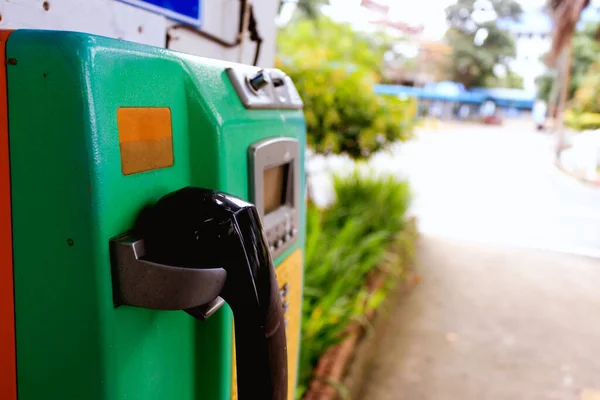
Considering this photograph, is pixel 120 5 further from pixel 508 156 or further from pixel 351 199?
pixel 508 156

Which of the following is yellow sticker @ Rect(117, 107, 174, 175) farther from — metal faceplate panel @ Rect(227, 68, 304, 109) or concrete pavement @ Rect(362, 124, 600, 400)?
concrete pavement @ Rect(362, 124, 600, 400)

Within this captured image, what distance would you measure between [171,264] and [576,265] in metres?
4.47

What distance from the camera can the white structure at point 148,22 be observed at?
0.76 meters

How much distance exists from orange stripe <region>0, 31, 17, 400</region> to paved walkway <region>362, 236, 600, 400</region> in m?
2.01

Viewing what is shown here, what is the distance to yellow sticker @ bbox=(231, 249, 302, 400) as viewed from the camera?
1.08m

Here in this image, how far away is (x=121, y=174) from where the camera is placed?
1.97 ft

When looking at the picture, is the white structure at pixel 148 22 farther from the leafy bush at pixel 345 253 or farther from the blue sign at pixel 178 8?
the leafy bush at pixel 345 253

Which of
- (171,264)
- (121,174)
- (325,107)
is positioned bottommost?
(171,264)

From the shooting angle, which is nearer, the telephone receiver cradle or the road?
the telephone receiver cradle

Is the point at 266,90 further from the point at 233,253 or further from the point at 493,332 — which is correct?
the point at 493,332

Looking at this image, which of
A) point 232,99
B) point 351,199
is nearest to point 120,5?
point 232,99

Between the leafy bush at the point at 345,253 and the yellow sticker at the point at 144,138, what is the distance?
5.02ft

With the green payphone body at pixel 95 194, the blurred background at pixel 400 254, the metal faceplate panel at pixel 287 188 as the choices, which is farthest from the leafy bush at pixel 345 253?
the green payphone body at pixel 95 194

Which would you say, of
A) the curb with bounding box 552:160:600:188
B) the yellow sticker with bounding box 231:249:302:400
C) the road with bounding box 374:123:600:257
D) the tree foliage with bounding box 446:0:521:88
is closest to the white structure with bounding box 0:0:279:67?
the yellow sticker with bounding box 231:249:302:400
